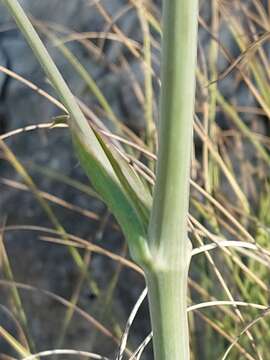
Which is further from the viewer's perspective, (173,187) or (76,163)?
(76,163)

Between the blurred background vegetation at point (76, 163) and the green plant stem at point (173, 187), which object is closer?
the green plant stem at point (173, 187)

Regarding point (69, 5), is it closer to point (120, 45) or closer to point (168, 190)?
point (120, 45)

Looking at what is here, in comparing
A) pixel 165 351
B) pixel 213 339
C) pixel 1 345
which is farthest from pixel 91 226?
pixel 165 351

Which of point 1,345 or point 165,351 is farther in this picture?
point 1,345

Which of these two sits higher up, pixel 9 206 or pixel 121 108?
pixel 121 108

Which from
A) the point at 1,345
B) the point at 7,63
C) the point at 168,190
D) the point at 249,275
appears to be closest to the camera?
the point at 168,190

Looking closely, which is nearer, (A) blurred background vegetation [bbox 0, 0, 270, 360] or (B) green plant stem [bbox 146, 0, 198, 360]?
(B) green plant stem [bbox 146, 0, 198, 360]

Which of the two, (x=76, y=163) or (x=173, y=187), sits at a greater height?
(x=173, y=187)

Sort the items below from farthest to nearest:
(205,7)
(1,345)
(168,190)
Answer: (205,7), (1,345), (168,190)
